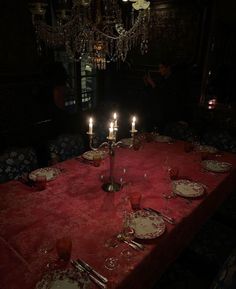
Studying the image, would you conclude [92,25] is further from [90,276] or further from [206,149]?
[90,276]

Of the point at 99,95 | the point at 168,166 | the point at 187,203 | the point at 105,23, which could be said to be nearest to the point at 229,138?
the point at 168,166

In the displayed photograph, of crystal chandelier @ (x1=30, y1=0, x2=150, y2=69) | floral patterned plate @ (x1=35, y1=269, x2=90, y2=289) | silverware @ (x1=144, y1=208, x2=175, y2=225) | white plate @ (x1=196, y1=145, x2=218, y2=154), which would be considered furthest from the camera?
white plate @ (x1=196, y1=145, x2=218, y2=154)

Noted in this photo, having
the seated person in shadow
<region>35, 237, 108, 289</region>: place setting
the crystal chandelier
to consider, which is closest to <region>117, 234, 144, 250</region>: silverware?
<region>35, 237, 108, 289</region>: place setting

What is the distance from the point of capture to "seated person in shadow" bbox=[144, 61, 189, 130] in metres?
4.93

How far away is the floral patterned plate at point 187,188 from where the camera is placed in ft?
7.04

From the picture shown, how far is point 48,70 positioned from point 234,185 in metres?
3.52

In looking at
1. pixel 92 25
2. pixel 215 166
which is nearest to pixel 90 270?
pixel 215 166

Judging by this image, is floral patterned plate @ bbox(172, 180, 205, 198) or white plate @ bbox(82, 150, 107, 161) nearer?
floral patterned plate @ bbox(172, 180, 205, 198)

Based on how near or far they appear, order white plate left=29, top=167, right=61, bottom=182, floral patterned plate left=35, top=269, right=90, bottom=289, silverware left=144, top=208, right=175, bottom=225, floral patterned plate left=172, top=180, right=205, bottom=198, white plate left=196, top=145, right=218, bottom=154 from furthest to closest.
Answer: white plate left=196, top=145, right=218, bottom=154 → white plate left=29, top=167, right=61, bottom=182 → floral patterned plate left=172, top=180, right=205, bottom=198 → silverware left=144, top=208, right=175, bottom=225 → floral patterned plate left=35, top=269, right=90, bottom=289

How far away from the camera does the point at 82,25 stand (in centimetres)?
318

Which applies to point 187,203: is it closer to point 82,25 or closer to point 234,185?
point 234,185

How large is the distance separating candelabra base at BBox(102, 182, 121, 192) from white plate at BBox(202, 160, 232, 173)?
3.27 feet

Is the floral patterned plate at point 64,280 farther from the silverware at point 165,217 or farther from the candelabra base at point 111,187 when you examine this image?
the candelabra base at point 111,187

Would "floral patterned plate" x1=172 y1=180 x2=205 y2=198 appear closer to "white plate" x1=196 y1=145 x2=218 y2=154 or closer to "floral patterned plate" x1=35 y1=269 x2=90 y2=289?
"white plate" x1=196 y1=145 x2=218 y2=154
